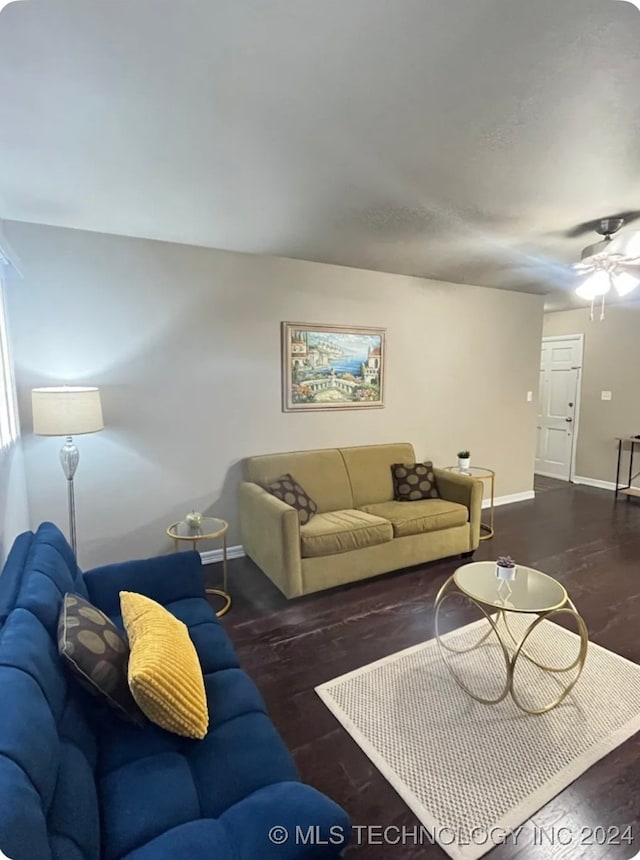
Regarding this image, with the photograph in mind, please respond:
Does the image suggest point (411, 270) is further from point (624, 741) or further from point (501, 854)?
point (501, 854)

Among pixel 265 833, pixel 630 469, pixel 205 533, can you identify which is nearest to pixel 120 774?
pixel 265 833

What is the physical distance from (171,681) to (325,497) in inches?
93.6

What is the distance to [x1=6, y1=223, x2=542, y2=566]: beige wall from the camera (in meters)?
2.86

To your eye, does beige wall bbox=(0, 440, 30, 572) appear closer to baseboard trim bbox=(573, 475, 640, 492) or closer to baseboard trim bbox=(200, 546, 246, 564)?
baseboard trim bbox=(200, 546, 246, 564)

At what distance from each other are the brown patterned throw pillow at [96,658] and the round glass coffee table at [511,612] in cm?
152

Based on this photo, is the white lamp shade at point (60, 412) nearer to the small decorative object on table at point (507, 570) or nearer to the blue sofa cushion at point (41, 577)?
the blue sofa cushion at point (41, 577)

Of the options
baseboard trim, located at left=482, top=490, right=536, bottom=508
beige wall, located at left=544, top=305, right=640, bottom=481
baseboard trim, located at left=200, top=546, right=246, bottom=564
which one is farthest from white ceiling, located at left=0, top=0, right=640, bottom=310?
beige wall, located at left=544, top=305, right=640, bottom=481

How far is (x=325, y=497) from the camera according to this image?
357 cm

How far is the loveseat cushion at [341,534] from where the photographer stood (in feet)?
9.43

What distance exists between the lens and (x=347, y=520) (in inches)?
126

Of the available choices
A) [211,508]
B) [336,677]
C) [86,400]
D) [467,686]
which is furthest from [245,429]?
[467,686]

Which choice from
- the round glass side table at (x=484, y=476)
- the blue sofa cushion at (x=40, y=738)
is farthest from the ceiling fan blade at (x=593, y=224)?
the blue sofa cushion at (x=40, y=738)

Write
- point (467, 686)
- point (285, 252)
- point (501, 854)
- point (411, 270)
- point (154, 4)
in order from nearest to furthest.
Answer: point (154, 4) → point (501, 854) → point (467, 686) → point (285, 252) → point (411, 270)

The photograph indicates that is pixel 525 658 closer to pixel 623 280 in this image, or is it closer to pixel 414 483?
pixel 414 483
